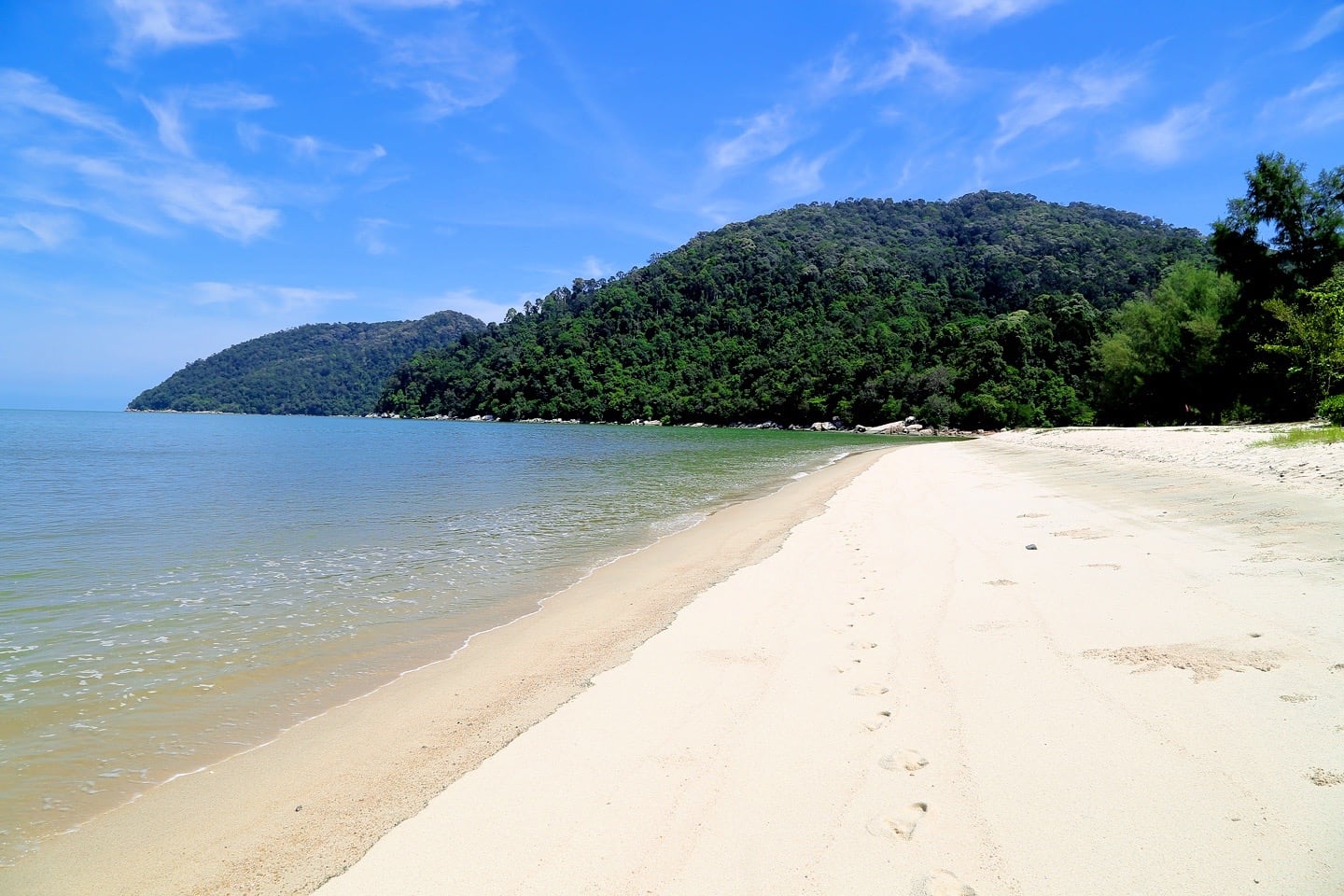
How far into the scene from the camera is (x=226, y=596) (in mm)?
7750

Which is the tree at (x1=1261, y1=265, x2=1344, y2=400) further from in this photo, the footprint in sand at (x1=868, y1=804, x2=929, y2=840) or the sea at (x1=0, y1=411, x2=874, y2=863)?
the footprint in sand at (x1=868, y1=804, x2=929, y2=840)

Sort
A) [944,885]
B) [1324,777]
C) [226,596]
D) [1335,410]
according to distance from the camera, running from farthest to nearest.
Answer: [1335,410]
[226,596]
[1324,777]
[944,885]

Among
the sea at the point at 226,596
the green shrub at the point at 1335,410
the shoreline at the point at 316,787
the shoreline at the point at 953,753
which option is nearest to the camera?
the shoreline at the point at 953,753

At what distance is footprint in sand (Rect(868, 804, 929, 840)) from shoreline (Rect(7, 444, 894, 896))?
7.39 feet

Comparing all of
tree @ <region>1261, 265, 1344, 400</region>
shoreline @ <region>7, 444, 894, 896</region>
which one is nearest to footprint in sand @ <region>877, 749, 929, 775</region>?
shoreline @ <region>7, 444, 894, 896</region>

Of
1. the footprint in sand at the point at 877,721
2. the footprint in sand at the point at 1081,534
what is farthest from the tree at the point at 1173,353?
the footprint in sand at the point at 877,721

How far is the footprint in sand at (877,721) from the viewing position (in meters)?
3.61

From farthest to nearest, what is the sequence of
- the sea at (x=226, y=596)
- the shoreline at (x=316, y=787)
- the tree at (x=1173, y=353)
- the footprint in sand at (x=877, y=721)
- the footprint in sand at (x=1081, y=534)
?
1. the tree at (x=1173, y=353)
2. the footprint in sand at (x=1081, y=534)
3. the sea at (x=226, y=596)
4. the footprint in sand at (x=877, y=721)
5. the shoreline at (x=316, y=787)

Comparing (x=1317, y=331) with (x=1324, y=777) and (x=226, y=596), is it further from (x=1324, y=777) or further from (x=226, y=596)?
(x=226, y=596)

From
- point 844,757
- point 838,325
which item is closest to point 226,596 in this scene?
point 844,757

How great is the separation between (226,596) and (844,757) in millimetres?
7590

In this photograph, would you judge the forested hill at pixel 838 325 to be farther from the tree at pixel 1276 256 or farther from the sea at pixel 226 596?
the sea at pixel 226 596

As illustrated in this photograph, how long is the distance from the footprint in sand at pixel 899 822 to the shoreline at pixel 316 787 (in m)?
2.25

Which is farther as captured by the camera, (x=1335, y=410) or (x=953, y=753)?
(x=1335, y=410)
